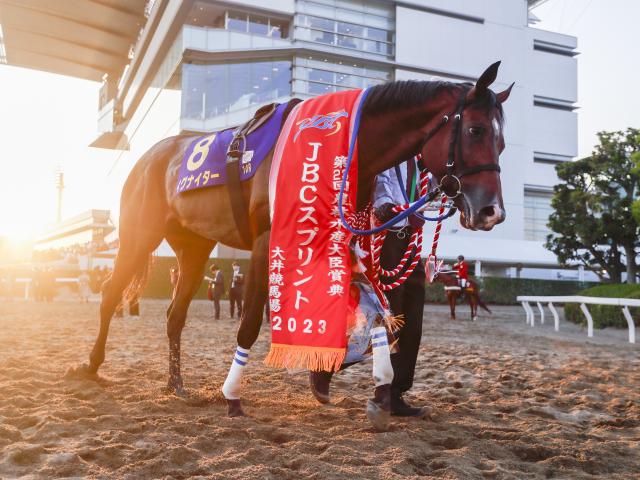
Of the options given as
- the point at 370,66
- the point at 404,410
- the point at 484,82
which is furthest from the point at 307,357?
the point at 370,66

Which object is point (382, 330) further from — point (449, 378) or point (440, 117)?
point (449, 378)

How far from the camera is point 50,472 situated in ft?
7.70

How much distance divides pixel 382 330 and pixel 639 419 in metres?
1.96

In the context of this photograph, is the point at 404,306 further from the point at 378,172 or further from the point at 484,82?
the point at 484,82

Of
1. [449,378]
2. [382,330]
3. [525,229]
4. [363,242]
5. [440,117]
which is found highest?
[525,229]

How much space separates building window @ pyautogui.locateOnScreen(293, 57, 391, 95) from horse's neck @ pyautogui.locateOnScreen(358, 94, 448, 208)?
28.7 metres

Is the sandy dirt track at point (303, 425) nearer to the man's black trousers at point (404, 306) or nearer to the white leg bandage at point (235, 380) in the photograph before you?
the white leg bandage at point (235, 380)

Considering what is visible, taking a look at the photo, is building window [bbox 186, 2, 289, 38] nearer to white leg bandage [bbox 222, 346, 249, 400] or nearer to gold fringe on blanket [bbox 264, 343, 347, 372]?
white leg bandage [bbox 222, 346, 249, 400]

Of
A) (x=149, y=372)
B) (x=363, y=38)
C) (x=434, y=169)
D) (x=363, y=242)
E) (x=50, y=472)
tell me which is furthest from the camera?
(x=363, y=38)

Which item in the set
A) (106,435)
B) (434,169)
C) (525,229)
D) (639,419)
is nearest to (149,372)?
(106,435)

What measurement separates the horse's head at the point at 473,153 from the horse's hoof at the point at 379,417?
113 centimetres

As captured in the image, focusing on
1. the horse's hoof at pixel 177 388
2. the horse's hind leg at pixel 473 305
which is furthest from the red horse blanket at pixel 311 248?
the horse's hind leg at pixel 473 305

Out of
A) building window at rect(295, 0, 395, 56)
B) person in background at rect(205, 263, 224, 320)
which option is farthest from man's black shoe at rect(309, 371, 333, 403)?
building window at rect(295, 0, 395, 56)

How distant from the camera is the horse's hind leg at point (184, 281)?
15.2 feet
